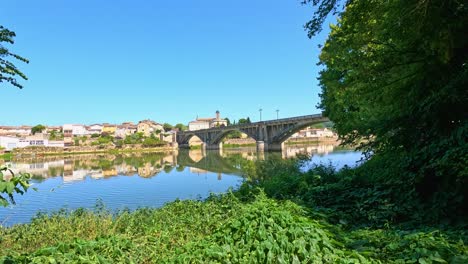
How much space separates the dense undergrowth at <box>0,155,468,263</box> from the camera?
344cm

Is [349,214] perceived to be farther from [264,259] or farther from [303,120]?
[303,120]

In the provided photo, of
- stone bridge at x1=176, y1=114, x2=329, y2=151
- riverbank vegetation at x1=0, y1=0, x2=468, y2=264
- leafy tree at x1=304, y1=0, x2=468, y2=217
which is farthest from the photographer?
stone bridge at x1=176, y1=114, x2=329, y2=151

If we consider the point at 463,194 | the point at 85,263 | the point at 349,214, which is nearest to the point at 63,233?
the point at 85,263

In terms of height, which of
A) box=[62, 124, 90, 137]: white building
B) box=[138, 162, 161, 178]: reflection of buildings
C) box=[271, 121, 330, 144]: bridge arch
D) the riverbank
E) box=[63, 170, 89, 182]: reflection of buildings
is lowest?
box=[63, 170, 89, 182]: reflection of buildings

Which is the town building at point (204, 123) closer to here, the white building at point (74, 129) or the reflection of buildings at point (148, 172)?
the white building at point (74, 129)

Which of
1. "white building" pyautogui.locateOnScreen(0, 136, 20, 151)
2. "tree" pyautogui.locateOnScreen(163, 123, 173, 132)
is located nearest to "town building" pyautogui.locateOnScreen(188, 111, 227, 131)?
"tree" pyautogui.locateOnScreen(163, 123, 173, 132)

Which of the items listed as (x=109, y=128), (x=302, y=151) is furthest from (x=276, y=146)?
(x=109, y=128)

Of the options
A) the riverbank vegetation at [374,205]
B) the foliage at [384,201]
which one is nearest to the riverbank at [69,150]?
the riverbank vegetation at [374,205]

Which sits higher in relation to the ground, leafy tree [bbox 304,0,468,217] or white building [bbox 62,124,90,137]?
white building [bbox 62,124,90,137]

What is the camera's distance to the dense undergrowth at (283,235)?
11.3 ft

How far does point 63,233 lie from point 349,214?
488cm

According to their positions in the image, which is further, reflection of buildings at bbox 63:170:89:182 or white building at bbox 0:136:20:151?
white building at bbox 0:136:20:151

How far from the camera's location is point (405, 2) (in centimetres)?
485

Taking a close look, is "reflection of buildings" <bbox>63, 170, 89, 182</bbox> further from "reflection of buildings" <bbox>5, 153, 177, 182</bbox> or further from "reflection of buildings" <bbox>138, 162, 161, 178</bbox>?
"reflection of buildings" <bbox>138, 162, 161, 178</bbox>
